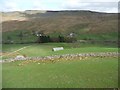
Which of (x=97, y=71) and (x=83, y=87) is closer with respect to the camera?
(x=83, y=87)

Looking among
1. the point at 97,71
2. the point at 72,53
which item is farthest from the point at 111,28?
the point at 97,71

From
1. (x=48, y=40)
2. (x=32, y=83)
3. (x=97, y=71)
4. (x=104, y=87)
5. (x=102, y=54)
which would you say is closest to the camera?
(x=104, y=87)

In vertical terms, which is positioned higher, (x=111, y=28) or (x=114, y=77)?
(x=114, y=77)

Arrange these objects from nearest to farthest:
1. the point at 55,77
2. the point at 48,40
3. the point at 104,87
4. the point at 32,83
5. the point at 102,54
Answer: the point at 104,87 → the point at 32,83 → the point at 55,77 → the point at 102,54 → the point at 48,40

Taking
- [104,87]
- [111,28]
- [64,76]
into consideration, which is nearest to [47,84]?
[64,76]

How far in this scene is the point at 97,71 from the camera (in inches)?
1363

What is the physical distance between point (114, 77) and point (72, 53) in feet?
84.5

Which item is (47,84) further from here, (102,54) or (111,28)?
(111,28)

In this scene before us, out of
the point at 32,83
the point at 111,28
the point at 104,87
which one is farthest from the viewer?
the point at 111,28

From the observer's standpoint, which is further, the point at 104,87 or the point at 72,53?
the point at 72,53

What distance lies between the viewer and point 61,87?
92.3 ft

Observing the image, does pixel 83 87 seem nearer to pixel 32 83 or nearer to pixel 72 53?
pixel 32 83

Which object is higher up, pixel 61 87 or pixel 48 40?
pixel 61 87

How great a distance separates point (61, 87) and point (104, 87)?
419 centimetres
